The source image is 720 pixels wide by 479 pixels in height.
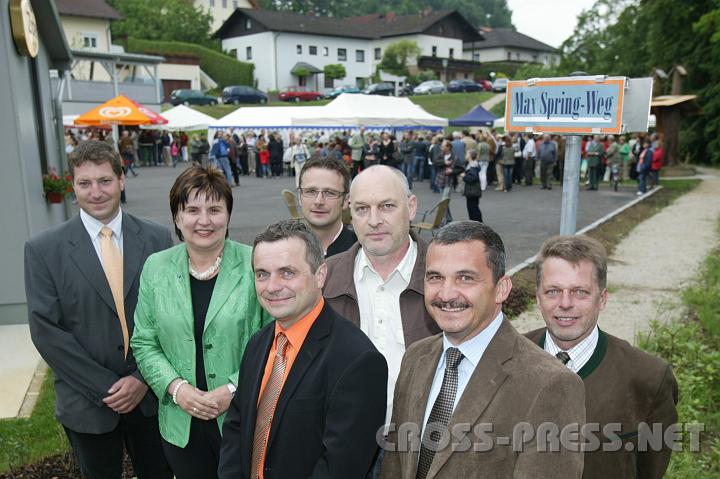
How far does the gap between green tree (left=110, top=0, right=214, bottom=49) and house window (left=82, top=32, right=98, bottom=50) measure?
32.9 ft

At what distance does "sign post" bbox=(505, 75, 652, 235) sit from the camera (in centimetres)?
405

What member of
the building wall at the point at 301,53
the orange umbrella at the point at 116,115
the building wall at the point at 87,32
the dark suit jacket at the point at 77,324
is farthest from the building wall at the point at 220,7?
the dark suit jacket at the point at 77,324

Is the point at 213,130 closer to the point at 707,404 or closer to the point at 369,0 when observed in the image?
the point at 707,404

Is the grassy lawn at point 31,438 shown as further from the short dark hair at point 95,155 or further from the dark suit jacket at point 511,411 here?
the dark suit jacket at point 511,411

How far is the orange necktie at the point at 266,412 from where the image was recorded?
7.42 ft

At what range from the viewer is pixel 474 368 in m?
2.03

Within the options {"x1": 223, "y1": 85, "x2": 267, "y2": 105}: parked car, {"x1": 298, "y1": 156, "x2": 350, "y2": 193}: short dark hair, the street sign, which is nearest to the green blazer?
{"x1": 298, "y1": 156, "x2": 350, "y2": 193}: short dark hair

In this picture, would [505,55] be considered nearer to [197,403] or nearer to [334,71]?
[334,71]

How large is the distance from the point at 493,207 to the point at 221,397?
A: 1453 cm

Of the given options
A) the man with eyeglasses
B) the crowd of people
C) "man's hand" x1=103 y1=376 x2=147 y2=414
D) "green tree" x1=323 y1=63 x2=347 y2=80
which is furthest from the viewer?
"green tree" x1=323 y1=63 x2=347 y2=80

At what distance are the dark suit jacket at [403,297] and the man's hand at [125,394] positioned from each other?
3.75 ft

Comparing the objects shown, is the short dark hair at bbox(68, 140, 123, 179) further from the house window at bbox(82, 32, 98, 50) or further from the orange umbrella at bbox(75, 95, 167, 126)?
the house window at bbox(82, 32, 98, 50)

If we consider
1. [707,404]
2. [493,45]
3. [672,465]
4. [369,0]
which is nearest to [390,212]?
[672,465]

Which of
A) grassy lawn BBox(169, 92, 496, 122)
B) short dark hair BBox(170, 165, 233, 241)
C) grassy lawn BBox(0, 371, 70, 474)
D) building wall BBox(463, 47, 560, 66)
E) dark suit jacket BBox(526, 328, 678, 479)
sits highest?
building wall BBox(463, 47, 560, 66)
